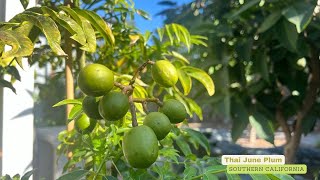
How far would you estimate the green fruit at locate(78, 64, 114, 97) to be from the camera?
48 centimetres

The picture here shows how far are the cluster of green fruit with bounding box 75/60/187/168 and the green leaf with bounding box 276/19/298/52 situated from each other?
629 mm

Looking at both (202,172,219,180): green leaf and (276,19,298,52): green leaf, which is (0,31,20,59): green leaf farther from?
(276,19,298,52): green leaf

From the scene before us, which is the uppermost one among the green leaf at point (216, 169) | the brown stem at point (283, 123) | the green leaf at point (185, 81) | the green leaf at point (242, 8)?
the green leaf at point (242, 8)

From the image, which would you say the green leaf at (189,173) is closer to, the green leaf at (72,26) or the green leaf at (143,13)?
the green leaf at (72,26)

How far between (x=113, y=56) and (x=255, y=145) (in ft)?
Answer: 1.34

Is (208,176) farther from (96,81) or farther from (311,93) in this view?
(311,93)

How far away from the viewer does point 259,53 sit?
4.04ft

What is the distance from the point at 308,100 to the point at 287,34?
0.32 m

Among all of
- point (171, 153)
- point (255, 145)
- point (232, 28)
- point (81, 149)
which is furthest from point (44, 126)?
point (232, 28)

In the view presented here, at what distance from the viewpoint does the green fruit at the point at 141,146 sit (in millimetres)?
474

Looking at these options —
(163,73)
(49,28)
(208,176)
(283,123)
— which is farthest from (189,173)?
(283,123)

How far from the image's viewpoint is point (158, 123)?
50 centimetres

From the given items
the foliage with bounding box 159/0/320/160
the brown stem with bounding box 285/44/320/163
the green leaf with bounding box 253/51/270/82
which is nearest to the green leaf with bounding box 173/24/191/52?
the foliage with bounding box 159/0/320/160

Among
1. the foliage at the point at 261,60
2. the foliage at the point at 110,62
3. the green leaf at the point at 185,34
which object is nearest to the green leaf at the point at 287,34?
the foliage at the point at 261,60
